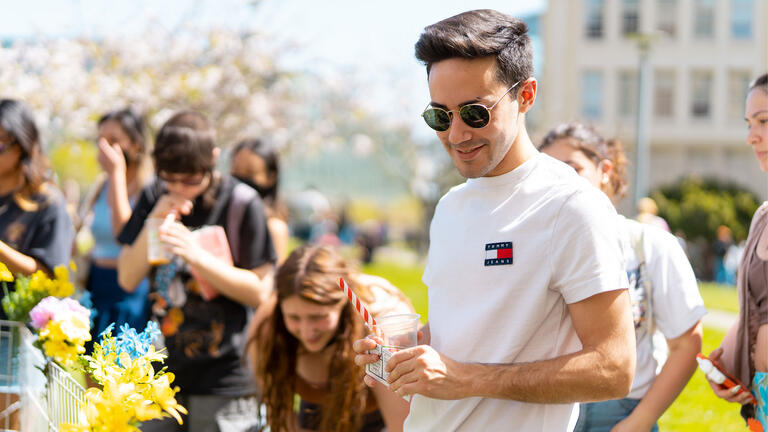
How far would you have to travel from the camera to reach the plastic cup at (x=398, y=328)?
2234mm

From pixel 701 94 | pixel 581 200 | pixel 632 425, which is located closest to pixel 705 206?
pixel 701 94

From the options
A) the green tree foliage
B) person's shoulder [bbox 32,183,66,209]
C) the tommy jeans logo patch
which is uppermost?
the tommy jeans logo patch

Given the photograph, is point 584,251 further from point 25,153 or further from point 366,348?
point 25,153

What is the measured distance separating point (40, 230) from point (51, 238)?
0.07m

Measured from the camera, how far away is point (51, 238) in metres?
3.66

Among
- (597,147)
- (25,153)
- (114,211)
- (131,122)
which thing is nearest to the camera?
(597,147)

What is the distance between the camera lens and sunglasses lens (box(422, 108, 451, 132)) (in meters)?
2.09

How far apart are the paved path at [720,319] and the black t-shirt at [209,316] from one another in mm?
9120

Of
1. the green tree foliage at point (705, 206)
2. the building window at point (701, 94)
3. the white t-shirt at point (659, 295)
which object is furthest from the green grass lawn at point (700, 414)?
the building window at point (701, 94)

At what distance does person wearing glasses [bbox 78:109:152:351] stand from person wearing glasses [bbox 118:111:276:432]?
0.64m

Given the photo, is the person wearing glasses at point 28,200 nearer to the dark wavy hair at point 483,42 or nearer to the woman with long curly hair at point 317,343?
the woman with long curly hair at point 317,343

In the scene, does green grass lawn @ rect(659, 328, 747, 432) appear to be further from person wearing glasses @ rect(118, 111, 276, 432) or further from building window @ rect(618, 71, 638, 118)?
building window @ rect(618, 71, 638, 118)

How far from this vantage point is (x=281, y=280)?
350 cm

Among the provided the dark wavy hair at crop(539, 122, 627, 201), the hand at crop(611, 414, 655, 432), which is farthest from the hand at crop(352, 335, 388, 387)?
the dark wavy hair at crop(539, 122, 627, 201)
